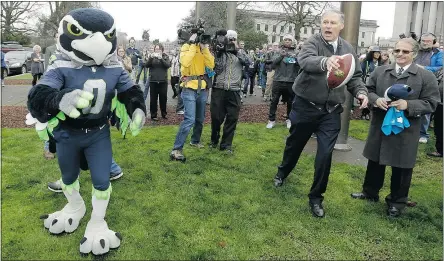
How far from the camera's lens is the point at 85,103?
3076 mm

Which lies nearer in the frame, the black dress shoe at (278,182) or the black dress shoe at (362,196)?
the black dress shoe at (362,196)

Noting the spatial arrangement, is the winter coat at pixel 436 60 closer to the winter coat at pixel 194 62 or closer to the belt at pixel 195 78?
the winter coat at pixel 194 62

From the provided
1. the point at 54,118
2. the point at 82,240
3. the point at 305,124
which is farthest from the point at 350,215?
the point at 54,118

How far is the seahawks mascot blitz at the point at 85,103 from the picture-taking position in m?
3.14

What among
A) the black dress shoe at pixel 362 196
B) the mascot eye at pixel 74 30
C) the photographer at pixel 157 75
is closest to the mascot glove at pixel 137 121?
the mascot eye at pixel 74 30

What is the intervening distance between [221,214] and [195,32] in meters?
3.07

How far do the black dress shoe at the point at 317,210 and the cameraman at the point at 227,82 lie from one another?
255cm

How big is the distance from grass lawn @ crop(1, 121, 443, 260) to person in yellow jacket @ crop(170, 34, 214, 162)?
40 cm

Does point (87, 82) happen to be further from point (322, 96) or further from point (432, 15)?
point (432, 15)

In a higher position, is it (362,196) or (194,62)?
(194,62)

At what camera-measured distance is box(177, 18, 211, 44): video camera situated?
5.95 m

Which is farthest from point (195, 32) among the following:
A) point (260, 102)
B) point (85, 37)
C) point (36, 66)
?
point (36, 66)

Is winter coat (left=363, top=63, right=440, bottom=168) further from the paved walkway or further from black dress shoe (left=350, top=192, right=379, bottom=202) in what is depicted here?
the paved walkway

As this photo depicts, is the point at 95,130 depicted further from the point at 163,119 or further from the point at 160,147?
the point at 163,119
